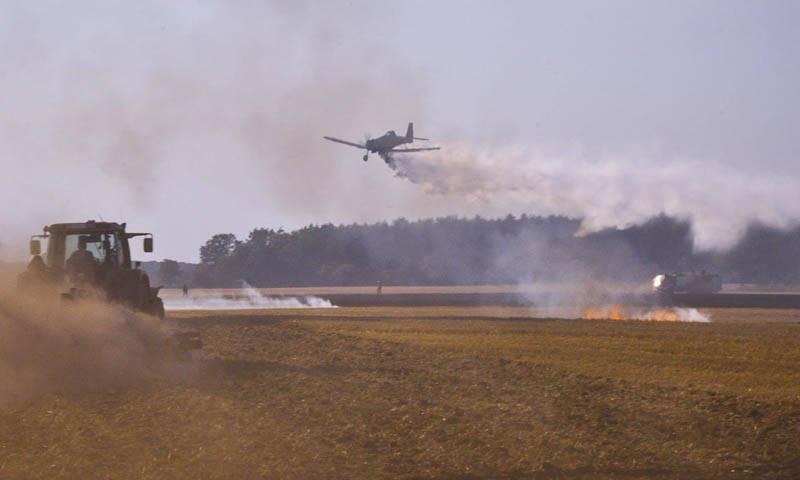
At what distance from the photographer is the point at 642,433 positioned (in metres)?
16.9

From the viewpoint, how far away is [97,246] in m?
30.5

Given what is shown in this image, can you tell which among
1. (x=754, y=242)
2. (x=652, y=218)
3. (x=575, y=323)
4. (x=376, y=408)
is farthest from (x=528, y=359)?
(x=754, y=242)

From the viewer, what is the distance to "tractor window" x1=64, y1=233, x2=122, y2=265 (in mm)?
30219

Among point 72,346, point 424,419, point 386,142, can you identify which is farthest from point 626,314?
point 424,419

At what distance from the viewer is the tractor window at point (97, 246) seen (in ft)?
99.1

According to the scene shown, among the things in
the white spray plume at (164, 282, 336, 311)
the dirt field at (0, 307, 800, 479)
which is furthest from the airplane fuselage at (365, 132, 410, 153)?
the dirt field at (0, 307, 800, 479)

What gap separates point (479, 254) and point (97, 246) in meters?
93.3

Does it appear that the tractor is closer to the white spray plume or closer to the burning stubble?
the burning stubble

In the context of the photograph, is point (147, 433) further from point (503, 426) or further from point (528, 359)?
point (528, 359)

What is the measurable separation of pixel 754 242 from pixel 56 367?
243ft

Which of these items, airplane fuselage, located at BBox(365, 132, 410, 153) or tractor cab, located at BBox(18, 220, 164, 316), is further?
airplane fuselage, located at BBox(365, 132, 410, 153)

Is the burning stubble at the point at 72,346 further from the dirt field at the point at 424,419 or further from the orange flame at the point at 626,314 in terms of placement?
the orange flame at the point at 626,314

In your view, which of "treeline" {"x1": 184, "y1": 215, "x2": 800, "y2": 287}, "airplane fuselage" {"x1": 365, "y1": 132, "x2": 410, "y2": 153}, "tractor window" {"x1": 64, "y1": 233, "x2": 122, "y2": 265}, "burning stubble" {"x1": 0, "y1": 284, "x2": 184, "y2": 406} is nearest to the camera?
"burning stubble" {"x1": 0, "y1": 284, "x2": 184, "y2": 406}

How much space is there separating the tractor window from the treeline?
48.4 metres
